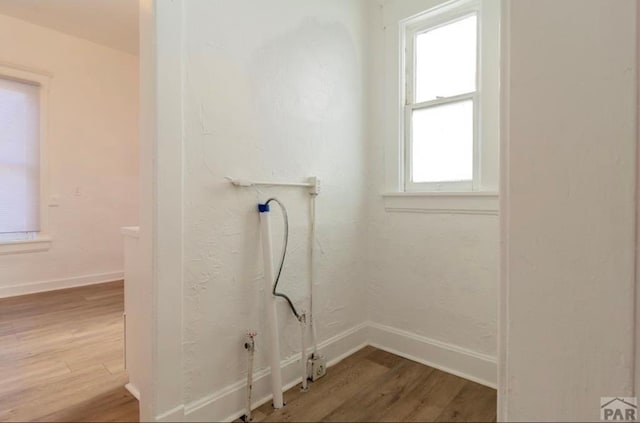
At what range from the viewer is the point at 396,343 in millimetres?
2109

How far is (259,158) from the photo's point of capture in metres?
1.61

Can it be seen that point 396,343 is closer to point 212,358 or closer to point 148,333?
point 212,358

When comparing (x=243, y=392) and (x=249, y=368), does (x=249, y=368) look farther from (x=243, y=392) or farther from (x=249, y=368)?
(x=243, y=392)

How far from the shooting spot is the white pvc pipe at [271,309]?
1.54 m

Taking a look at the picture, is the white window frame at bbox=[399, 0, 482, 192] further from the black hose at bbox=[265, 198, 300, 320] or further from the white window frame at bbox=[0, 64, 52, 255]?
the white window frame at bbox=[0, 64, 52, 255]

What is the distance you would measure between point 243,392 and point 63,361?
1.21 meters

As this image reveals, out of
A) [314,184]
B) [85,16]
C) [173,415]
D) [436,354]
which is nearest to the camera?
[173,415]

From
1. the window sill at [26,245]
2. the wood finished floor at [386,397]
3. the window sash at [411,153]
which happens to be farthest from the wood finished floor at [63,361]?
the window sash at [411,153]

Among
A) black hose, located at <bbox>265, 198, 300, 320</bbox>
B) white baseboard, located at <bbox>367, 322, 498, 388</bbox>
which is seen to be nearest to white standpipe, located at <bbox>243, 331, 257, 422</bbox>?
black hose, located at <bbox>265, 198, 300, 320</bbox>

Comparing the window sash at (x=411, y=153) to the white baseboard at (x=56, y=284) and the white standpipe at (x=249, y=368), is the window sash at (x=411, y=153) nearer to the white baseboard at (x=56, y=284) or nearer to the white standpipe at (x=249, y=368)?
the white standpipe at (x=249, y=368)

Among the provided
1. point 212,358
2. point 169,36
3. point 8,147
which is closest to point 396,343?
point 212,358

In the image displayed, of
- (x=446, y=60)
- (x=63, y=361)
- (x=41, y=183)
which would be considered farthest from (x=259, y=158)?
(x=41, y=183)

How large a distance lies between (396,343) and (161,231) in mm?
1607

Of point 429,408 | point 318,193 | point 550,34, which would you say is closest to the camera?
point 550,34
